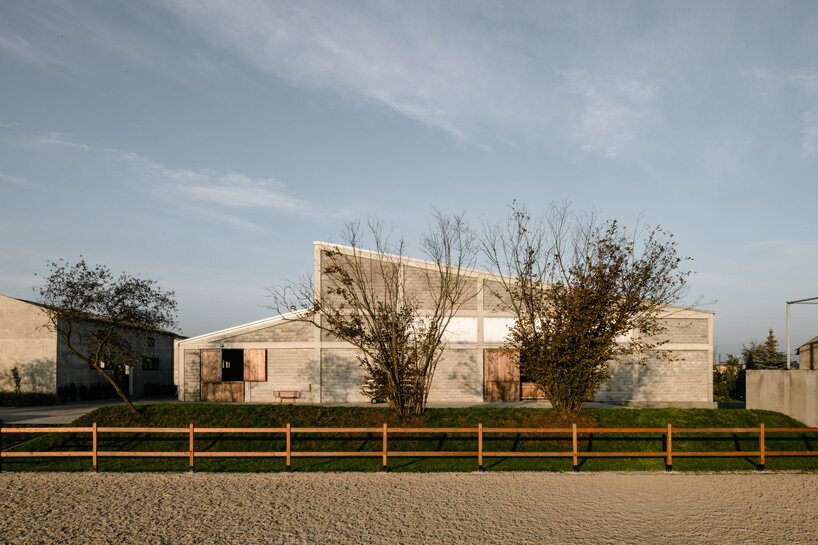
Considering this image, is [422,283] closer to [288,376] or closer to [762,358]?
[288,376]

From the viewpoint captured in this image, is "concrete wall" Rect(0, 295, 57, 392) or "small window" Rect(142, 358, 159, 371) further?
"small window" Rect(142, 358, 159, 371)

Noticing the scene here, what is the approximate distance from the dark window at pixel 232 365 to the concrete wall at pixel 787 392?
71.5 feet

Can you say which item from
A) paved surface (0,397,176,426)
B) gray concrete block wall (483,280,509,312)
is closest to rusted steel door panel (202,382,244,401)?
→ paved surface (0,397,176,426)

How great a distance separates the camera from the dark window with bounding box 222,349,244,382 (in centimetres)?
3031

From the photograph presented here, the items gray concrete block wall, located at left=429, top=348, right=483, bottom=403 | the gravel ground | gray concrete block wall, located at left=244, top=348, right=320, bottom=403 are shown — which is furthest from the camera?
gray concrete block wall, located at left=244, top=348, right=320, bottom=403

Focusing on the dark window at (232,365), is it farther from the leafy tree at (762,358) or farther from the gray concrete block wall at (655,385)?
the leafy tree at (762,358)

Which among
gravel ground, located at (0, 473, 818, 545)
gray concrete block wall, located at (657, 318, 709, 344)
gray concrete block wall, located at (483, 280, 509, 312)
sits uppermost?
gray concrete block wall, located at (483, 280, 509, 312)

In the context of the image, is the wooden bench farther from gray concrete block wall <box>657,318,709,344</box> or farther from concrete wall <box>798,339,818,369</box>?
concrete wall <box>798,339,818,369</box>

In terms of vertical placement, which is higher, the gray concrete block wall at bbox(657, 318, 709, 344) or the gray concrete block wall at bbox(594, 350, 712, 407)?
the gray concrete block wall at bbox(657, 318, 709, 344)

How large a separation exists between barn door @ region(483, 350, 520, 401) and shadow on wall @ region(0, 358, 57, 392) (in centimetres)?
2129

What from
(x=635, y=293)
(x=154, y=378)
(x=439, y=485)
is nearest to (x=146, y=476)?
(x=439, y=485)

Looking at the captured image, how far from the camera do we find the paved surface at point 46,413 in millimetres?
23266

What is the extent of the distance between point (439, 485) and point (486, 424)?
15.4 ft

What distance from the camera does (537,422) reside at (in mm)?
17594
